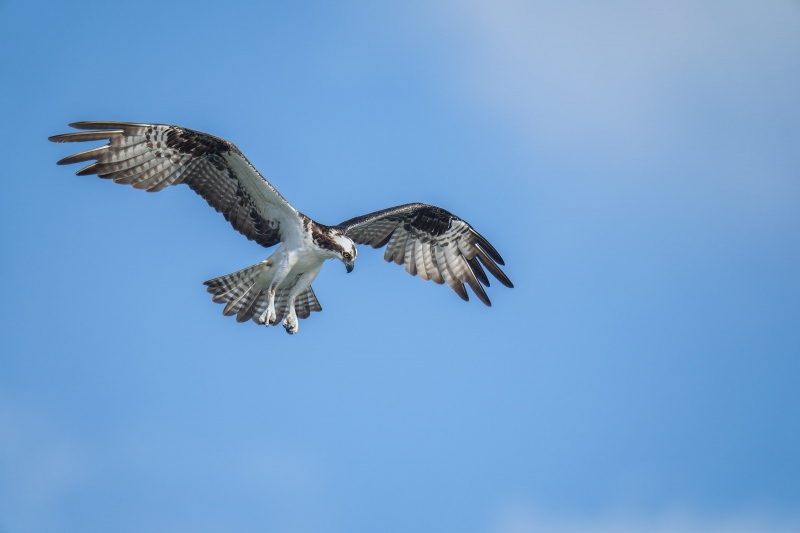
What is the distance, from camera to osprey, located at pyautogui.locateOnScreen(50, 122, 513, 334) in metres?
13.1

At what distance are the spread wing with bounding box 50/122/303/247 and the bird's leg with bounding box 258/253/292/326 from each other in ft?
1.23

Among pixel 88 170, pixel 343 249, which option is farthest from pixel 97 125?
pixel 343 249

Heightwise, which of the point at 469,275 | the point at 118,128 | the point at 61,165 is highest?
the point at 469,275

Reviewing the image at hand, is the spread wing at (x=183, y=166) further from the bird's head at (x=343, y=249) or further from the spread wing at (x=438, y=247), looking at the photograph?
the spread wing at (x=438, y=247)

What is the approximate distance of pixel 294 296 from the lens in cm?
1421

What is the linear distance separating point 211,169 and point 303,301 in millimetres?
2380

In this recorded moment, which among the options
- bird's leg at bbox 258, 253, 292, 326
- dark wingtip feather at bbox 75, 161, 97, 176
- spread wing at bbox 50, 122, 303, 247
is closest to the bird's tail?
bird's leg at bbox 258, 253, 292, 326

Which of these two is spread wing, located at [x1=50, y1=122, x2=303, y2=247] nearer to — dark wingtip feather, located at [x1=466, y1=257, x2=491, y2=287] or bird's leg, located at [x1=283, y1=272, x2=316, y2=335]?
bird's leg, located at [x1=283, y1=272, x2=316, y2=335]

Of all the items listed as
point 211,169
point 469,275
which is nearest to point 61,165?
point 211,169

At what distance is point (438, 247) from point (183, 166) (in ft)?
13.5

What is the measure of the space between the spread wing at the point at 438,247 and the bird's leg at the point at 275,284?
1.75 meters

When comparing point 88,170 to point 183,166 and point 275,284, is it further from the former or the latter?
point 275,284

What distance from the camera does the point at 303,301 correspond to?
14719mm

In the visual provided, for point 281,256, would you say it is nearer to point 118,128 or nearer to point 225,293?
point 225,293
